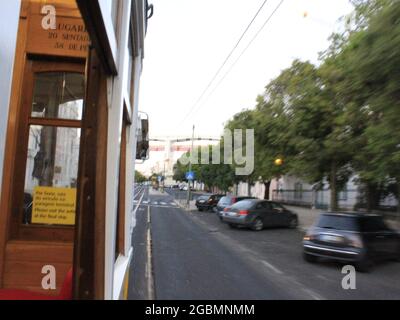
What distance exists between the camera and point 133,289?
23.6 ft

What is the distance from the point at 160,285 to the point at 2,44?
718 cm

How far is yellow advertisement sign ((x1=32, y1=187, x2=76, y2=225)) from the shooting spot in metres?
3.68

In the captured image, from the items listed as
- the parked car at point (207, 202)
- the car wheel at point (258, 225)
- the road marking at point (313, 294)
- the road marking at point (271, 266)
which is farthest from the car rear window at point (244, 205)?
the parked car at point (207, 202)

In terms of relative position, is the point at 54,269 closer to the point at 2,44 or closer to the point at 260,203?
the point at 2,44

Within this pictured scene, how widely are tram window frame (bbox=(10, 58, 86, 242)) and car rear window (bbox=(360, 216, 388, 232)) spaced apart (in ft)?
27.8

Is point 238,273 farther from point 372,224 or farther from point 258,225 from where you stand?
point 258,225

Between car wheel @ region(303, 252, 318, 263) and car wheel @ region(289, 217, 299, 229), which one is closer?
car wheel @ region(303, 252, 318, 263)

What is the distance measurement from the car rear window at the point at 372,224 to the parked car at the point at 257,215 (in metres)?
8.12

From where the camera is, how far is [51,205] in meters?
3.78

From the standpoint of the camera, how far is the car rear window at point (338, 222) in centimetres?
1037

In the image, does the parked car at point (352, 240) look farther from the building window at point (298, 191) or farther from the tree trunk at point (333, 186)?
the building window at point (298, 191)

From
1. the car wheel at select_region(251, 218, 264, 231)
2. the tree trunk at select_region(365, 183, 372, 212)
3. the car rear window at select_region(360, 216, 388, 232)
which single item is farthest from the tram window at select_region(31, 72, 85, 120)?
the tree trunk at select_region(365, 183, 372, 212)

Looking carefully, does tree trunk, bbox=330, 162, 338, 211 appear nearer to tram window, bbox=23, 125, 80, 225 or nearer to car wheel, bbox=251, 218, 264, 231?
car wheel, bbox=251, 218, 264, 231

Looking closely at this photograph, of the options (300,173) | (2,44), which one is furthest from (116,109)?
(300,173)
